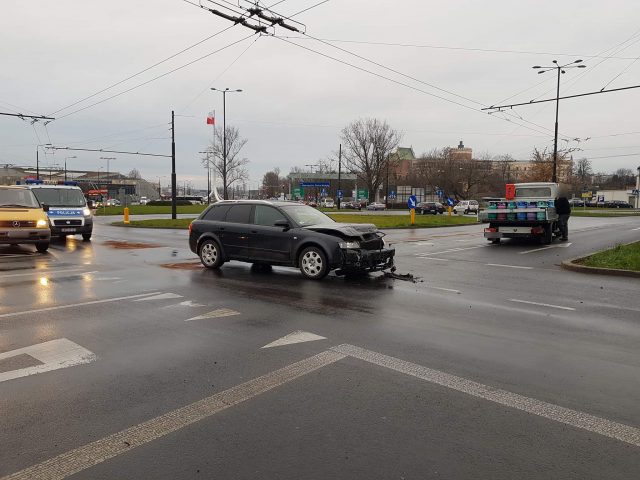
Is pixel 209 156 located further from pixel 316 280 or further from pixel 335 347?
pixel 335 347

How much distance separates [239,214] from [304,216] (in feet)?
5.14

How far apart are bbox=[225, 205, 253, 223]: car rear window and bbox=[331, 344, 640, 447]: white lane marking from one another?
6.26 metres

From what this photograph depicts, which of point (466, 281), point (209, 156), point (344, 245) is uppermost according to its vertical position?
point (209, 156)

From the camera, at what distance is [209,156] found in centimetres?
5650

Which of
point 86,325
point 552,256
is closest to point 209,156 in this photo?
point 552,256

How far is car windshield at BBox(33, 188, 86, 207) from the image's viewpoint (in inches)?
738

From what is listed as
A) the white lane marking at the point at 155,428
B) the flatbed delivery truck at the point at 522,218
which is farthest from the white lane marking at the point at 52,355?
the flatbed delivery truck at the point at 522,218

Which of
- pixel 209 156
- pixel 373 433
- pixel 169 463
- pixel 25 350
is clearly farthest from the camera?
pixel 209 156

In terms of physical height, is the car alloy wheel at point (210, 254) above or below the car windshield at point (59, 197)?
below

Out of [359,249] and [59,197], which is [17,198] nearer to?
[59,197]

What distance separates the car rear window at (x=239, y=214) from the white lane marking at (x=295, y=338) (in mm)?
5392

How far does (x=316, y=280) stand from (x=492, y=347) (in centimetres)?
472

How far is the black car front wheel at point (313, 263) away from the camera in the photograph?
9.69 m

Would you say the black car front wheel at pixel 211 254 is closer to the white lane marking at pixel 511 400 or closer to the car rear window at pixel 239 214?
the car rear window at pixel 239 214
